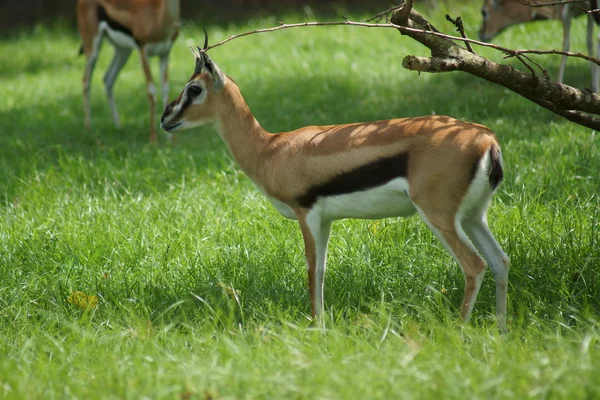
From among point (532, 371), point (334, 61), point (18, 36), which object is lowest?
point (18, 36)

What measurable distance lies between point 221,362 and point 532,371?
1.09 meters

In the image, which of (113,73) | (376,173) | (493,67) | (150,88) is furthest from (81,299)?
(113,73)

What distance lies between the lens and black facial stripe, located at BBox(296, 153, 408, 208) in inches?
127

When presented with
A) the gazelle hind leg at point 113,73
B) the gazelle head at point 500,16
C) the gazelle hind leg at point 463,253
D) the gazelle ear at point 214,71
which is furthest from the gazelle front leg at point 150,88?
the gazelle hind leg at point 463,253

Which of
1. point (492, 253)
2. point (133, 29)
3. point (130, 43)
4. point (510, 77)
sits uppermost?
point (510, 77)

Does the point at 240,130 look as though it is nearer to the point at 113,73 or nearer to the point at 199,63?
the point at 199,63

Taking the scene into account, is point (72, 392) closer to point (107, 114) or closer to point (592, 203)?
point (592, 203)

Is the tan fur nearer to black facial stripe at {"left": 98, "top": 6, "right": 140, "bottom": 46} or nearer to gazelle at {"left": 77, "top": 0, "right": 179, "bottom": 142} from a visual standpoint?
gazelle at {"left": 77, "top": 0, "right": 179, "bottom": 142}

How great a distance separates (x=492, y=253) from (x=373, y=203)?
57cm

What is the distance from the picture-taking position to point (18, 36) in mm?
13539

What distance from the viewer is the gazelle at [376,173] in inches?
124

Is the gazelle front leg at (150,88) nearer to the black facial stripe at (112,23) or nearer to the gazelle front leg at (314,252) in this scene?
the black facial stripe at (112,23)

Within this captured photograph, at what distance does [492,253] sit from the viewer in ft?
11.3

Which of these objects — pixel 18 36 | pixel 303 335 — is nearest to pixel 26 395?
pixel 303 335
